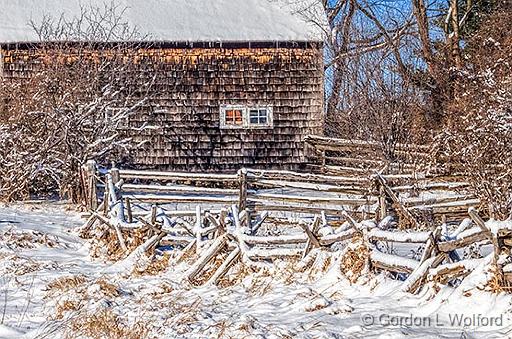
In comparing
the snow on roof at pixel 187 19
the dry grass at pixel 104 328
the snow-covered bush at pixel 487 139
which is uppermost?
the snow on roof at pixel 187 19

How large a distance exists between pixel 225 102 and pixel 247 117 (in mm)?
750

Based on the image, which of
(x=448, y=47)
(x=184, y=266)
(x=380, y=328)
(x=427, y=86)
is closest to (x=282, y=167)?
(x=427, y=86)

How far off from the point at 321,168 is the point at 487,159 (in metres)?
7.08

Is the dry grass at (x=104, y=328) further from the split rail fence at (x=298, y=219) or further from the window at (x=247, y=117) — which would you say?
the window at (x=247, y=117)

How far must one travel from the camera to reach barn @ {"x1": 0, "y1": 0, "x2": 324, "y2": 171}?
64.8 feet

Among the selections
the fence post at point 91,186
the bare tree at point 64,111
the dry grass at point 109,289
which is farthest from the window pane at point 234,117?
the dry grass at point 109,289

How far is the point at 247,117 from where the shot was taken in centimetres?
2016

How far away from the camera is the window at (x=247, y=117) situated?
20094 mm

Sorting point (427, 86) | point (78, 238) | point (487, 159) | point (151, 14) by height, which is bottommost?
point (78, 238)

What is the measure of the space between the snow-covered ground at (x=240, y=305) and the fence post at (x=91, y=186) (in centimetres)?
444

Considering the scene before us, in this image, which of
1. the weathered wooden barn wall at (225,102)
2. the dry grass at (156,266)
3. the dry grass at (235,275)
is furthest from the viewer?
the weathered wooden barn wall at (225,102)

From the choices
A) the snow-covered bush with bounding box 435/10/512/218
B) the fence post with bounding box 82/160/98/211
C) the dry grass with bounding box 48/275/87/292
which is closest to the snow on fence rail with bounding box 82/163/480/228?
the fence post with bounding box 82/160/98/211

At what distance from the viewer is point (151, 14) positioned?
2070 centimetres

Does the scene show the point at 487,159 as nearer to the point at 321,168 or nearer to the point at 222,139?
the point at 321,168
